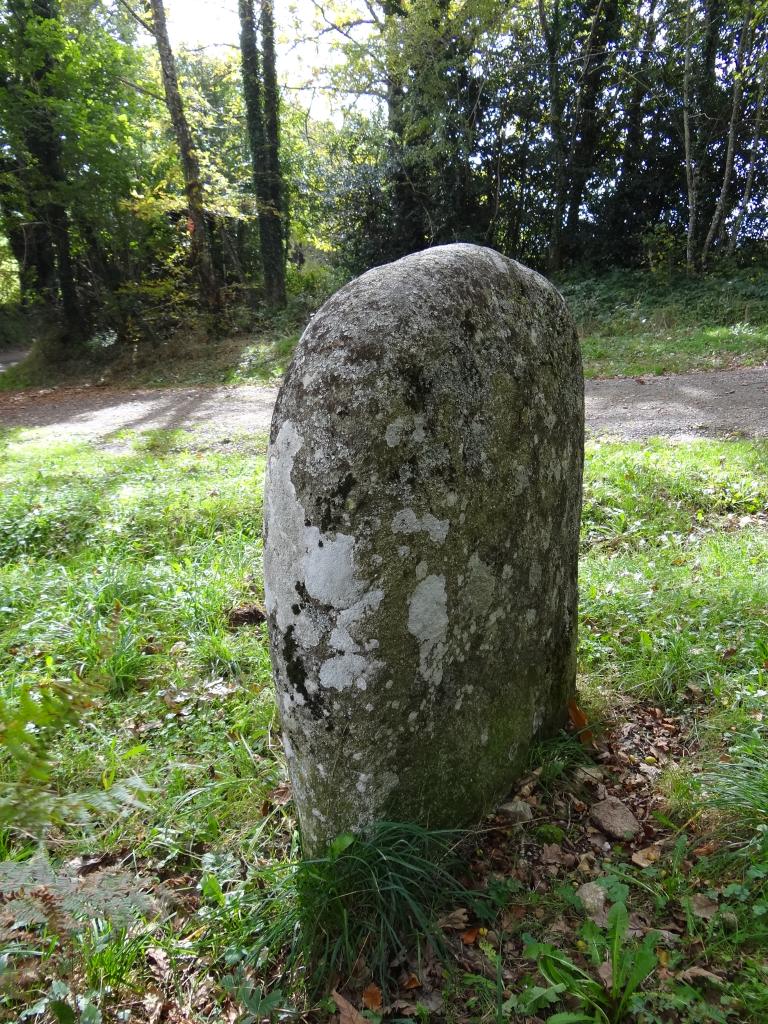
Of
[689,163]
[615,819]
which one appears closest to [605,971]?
[615,819]

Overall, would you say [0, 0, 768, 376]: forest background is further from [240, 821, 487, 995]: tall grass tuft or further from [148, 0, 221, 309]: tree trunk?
[240, 821, 487, 995]: tall grass tuft

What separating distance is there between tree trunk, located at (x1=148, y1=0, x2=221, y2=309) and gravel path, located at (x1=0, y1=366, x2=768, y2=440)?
3.99 meters

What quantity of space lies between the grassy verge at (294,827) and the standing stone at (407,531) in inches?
11.0

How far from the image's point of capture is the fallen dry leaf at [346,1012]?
1.51 metres

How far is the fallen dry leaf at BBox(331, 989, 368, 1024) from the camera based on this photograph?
1.51 meters

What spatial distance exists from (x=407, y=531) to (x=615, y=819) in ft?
4.36

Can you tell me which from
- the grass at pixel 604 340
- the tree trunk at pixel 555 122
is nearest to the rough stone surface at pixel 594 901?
the grass at pixel 604 340

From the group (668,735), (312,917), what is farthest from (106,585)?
(668,735)

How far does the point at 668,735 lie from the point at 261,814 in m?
1.60

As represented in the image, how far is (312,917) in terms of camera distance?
5.44 ft

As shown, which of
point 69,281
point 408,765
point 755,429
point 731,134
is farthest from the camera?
point 69,281

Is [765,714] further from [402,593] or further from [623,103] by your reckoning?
[623,103]

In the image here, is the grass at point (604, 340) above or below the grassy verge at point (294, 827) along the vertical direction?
above

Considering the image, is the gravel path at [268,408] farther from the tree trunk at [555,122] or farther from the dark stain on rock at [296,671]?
the tree trunk at [555,122]
